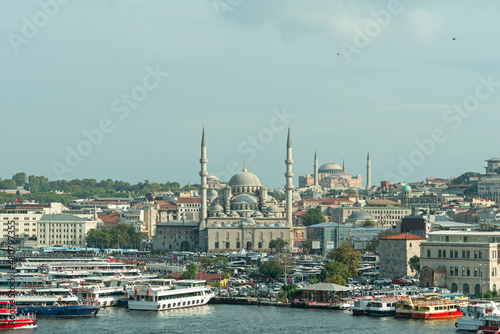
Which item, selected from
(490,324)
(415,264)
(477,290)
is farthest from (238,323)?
(415,264)

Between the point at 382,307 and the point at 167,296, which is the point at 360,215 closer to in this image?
the point at 167,296

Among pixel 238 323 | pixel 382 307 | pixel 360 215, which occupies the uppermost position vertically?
pixel 360 215

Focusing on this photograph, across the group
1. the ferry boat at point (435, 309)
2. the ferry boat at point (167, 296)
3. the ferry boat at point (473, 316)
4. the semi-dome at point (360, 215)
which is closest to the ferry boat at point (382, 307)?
the ferry boat at point (435, 309)

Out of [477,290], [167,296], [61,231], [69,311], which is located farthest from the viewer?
[61,231]

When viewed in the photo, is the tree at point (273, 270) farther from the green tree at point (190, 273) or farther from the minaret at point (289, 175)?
the minaret at point (289, 175)

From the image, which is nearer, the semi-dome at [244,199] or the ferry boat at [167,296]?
the ferry boat at [167,296]

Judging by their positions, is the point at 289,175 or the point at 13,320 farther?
the point at 289,175
